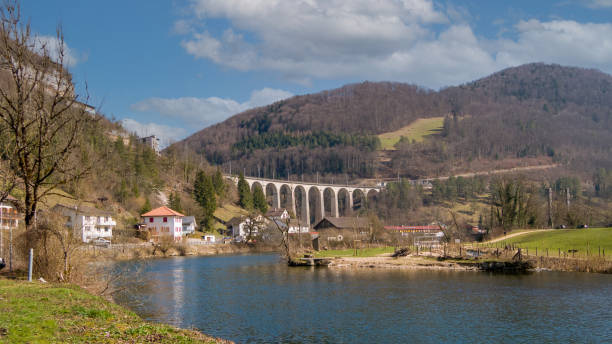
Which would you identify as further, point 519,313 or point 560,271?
point 560,271

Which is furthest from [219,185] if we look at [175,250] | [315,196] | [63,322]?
[63,322]

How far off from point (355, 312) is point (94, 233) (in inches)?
2101

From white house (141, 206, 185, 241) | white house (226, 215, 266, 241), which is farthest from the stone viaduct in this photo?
white house (141, 206, 185, 241)

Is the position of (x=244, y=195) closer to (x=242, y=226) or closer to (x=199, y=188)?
(x=199, y=188)

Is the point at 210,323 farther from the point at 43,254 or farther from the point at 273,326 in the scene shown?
the point at 43,254

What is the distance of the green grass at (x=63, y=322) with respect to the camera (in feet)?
33.4

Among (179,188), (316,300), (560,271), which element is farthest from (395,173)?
(316,300)

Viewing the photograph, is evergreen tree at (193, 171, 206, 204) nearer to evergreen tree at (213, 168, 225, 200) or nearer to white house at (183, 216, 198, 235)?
white house at (183, 216, 198, 235)

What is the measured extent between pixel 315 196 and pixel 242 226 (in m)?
67.4

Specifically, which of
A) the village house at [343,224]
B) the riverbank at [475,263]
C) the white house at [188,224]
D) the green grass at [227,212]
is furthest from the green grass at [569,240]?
the green grass at [227,212]

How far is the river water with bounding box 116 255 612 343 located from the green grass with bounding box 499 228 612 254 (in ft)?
20.1

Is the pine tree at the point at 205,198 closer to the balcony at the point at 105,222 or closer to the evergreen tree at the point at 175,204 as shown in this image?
the evergreen tree at the point at 175,204

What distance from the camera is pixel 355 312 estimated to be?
2312 centimetres

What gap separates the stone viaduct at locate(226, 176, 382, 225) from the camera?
131750mm
